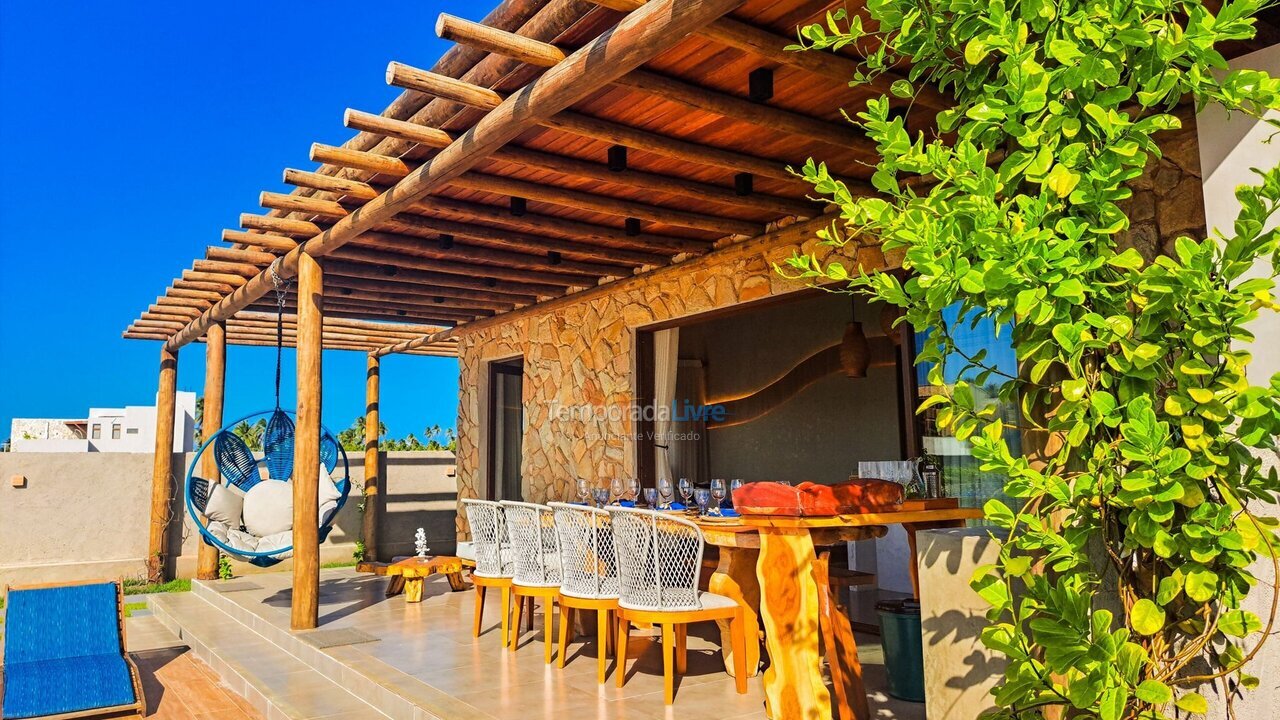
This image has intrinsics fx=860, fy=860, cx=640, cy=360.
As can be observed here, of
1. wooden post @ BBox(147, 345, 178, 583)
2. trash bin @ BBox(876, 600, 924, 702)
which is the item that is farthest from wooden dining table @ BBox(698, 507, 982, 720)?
wooden post @ BBox(147, 345, 178, 583)

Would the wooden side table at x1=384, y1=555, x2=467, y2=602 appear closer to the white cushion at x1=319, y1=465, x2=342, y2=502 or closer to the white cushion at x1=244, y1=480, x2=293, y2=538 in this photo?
the white cushion at x1=319, y1=465, x2=342, y2=502

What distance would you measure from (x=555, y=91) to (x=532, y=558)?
8.64 feet

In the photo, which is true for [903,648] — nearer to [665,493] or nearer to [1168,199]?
[665,493]

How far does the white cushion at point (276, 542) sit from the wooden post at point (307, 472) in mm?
797

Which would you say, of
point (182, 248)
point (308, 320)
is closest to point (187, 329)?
point (308, 320)

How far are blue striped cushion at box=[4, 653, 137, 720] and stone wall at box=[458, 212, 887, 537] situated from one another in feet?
13.6

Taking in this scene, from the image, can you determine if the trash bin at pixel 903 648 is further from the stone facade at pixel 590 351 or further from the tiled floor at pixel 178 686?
the tiled floor at pixel 178 686

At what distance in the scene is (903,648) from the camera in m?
3.83

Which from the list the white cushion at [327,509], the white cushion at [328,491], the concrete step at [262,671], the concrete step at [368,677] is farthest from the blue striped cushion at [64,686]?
the white cushion at [328,491]

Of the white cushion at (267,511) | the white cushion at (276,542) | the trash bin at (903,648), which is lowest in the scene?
the trash bin at (903,648)

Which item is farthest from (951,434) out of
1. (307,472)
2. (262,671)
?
(262,671)

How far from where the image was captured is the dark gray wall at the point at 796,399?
863cm

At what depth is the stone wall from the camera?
21.1ft

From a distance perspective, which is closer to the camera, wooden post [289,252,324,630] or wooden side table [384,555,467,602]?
wooden post [289,252,324,630]
